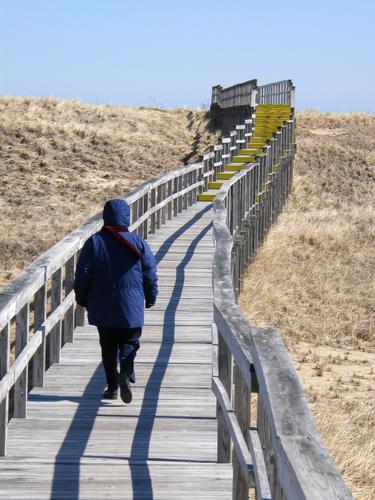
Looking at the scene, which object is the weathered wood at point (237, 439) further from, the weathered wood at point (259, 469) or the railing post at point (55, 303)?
the railing post at point (55, 303)

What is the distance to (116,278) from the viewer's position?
7.57 meters

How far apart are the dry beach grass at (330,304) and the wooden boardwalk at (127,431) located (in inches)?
55.2

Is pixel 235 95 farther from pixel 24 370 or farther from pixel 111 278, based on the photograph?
pixel 24 370

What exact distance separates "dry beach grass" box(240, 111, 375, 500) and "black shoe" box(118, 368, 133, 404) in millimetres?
1798

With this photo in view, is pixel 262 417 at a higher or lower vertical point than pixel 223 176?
higher

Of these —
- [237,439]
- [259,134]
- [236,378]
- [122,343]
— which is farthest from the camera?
[259,134]

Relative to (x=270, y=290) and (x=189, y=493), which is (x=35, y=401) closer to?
(x=189, y=493)

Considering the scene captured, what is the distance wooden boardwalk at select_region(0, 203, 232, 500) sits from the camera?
6.08 metres

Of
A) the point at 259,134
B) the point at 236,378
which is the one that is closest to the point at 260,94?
the point at 259,134

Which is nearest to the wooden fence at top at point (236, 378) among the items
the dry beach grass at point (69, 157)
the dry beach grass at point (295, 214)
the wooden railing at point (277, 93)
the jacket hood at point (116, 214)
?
the jacket hood at point (116, 214)

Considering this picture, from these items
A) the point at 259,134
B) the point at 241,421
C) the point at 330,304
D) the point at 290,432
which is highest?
the point at 259,134

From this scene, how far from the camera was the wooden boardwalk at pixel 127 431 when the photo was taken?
6078 millimetres

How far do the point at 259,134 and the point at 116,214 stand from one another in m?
32.0

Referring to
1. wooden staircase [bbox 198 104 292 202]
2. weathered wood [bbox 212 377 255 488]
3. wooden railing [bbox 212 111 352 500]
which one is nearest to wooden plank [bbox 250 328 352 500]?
wooden railing [bbox 212 111 352 500]
